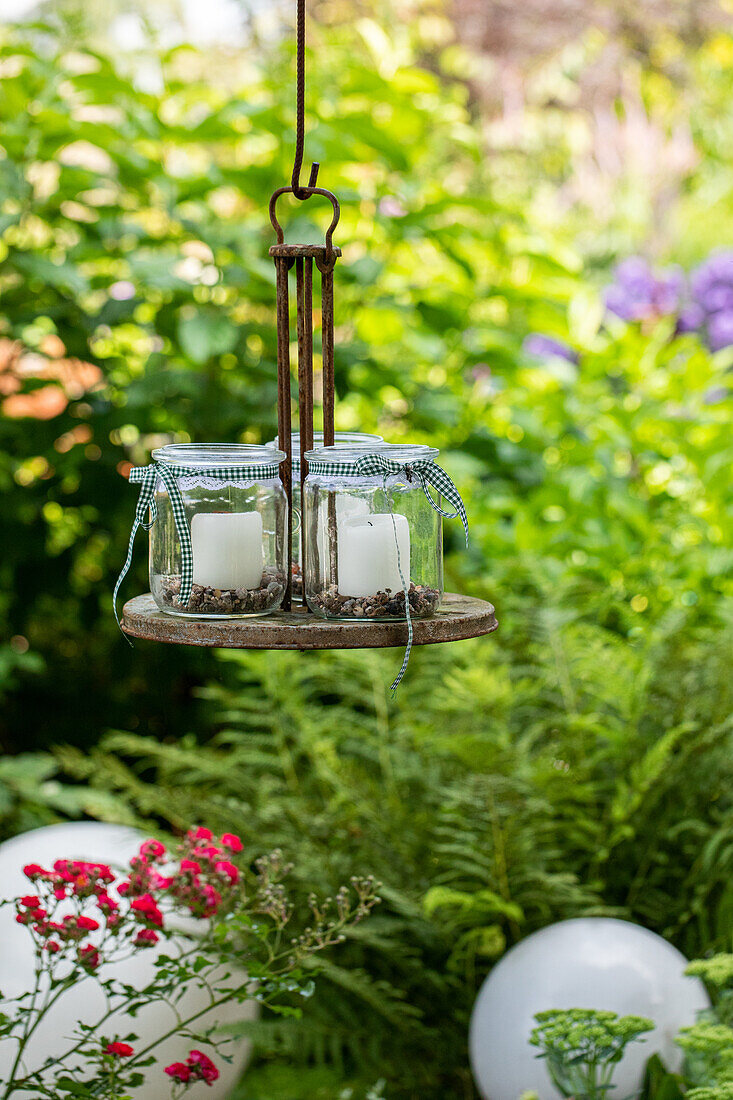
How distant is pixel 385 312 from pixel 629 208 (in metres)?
5.05

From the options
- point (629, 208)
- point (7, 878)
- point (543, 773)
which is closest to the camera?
point (7, 878)

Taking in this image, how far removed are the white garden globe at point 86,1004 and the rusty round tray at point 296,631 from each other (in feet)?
2.78

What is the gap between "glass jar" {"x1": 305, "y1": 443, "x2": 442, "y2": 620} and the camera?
45.4 inches

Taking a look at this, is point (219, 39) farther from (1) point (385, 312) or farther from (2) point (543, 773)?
(2) point (543, 773)

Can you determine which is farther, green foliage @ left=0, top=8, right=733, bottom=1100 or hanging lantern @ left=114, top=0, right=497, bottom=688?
green foliage @ left=0, top=8, right=733, bottom=1100

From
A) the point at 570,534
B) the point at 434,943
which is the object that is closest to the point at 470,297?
the point at 570,534

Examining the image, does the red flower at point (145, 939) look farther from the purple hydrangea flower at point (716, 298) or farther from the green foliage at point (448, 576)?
the purple hydrangea flower at point (716, 298)

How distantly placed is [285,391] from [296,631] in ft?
1.12

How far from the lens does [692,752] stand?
2.28 meters

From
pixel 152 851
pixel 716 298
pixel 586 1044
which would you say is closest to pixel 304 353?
pixel 152 851

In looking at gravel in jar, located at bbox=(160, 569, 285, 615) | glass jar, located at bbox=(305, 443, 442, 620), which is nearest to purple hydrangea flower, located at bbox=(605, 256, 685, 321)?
glass jar, located at bbox=(305, 443, 442, 620)

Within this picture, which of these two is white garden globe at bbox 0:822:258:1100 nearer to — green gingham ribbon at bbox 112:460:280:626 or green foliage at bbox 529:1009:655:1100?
green foliage at bbox 529:1009:655:1100

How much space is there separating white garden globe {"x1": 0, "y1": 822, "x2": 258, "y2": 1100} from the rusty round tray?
0.85m

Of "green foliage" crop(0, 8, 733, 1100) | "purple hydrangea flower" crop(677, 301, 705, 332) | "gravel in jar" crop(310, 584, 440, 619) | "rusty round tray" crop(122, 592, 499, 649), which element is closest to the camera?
"rusty round tray" crop(122, 592, 499, 649)
